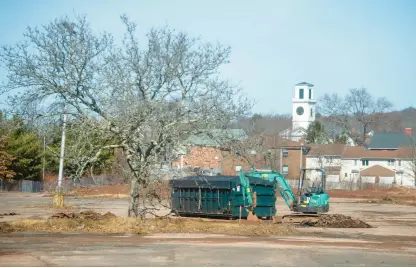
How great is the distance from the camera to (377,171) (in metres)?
96.8

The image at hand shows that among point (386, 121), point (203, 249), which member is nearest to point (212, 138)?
point (203, 249)

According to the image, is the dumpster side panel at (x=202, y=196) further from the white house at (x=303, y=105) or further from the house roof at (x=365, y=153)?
the white house at (x=303, y=105)

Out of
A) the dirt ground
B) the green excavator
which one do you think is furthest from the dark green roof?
the dirt ground

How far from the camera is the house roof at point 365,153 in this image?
99.4 m

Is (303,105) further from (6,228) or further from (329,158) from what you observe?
(6,228)

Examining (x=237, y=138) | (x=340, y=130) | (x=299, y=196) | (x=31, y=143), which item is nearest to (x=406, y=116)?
(x=340, y=130)

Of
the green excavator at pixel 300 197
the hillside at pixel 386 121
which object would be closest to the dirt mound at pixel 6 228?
the green excavator at pixel 300 197

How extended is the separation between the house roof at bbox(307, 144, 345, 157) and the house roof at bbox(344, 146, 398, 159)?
3.59 ft

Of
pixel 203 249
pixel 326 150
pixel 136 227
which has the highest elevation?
pixel 326 150

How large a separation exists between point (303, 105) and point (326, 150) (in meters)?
41.9

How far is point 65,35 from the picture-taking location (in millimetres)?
23516

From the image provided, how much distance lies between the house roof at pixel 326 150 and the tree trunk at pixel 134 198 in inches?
2918

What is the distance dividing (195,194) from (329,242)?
9873 millimetres

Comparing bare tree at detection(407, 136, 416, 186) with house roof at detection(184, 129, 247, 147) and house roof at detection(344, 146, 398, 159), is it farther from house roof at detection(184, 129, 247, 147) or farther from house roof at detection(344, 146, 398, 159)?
house roof at detection(184, 129, 247, 147)
